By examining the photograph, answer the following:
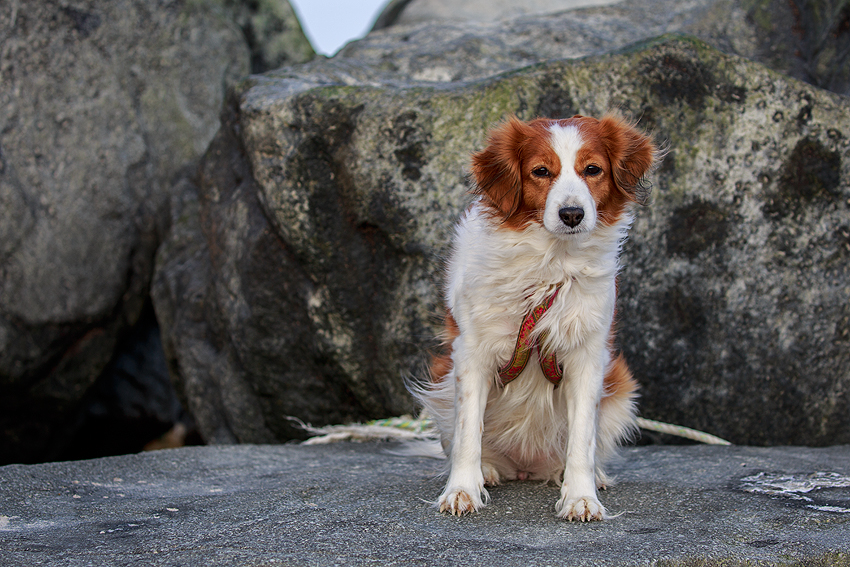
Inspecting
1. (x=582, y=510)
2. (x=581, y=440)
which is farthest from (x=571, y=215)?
(x=582, y=510)

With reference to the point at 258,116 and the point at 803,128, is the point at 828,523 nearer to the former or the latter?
the point at 803,128

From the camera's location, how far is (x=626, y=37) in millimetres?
6430

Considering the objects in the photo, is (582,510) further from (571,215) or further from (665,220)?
(665,220)

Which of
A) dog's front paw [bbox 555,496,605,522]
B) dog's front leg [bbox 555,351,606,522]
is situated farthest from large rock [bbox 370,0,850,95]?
dog's front paw [bbox 555,496,605,522]

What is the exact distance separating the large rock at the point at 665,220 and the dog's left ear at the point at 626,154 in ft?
4.20

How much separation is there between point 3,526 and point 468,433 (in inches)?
68.4

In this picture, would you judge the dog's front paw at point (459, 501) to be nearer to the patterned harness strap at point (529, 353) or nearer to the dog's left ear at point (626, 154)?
the patterned harness strap at point (529, 353)

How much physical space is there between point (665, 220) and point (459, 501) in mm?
2376

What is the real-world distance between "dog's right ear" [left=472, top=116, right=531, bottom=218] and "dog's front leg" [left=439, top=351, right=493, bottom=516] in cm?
66

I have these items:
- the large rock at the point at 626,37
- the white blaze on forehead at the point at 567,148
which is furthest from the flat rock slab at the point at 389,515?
the large rock at the point at 626,37

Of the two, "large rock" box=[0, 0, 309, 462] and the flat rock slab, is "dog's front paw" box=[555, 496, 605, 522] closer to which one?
the flat rock slab

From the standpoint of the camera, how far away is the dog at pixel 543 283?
2891mm

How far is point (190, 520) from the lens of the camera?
2.71 metres

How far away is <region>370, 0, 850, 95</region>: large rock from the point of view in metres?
5.64
